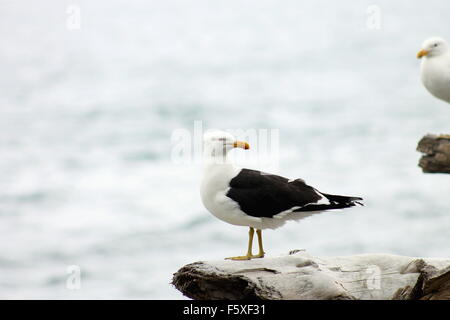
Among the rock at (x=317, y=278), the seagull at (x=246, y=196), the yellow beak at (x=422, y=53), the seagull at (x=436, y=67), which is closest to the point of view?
the rock at (x=317, y=278)

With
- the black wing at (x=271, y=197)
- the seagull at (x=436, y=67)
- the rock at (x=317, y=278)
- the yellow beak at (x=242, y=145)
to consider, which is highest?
the seagull at (x=436, y=67)

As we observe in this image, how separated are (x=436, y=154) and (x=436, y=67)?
862 millimetres

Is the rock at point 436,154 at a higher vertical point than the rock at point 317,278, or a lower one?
higher

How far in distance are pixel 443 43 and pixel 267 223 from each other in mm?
2998

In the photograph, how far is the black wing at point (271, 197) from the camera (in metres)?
3.84

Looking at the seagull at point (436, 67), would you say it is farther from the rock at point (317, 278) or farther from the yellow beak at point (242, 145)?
the yellow beak at point (242, 145)

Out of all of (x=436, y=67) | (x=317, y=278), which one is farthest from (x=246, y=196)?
(x=436, y=67)

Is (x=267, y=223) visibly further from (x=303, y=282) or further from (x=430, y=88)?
(x=430, y=88)

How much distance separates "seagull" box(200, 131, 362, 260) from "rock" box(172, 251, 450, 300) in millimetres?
229

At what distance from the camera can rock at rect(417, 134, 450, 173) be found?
5523 mm

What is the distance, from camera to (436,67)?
6094 mm

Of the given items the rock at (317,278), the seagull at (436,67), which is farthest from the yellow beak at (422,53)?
the rock at (317,278)

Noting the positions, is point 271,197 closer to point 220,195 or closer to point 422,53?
point 220,195

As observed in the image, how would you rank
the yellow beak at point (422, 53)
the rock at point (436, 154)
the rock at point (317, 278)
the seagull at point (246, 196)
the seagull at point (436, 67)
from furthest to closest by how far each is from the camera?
the yellow beak at point (422, 53) < the seagull at point (436, 67) < the rock at point (436, 154) < the seagull at point (246, 196) < the rock at point (317, 278)
